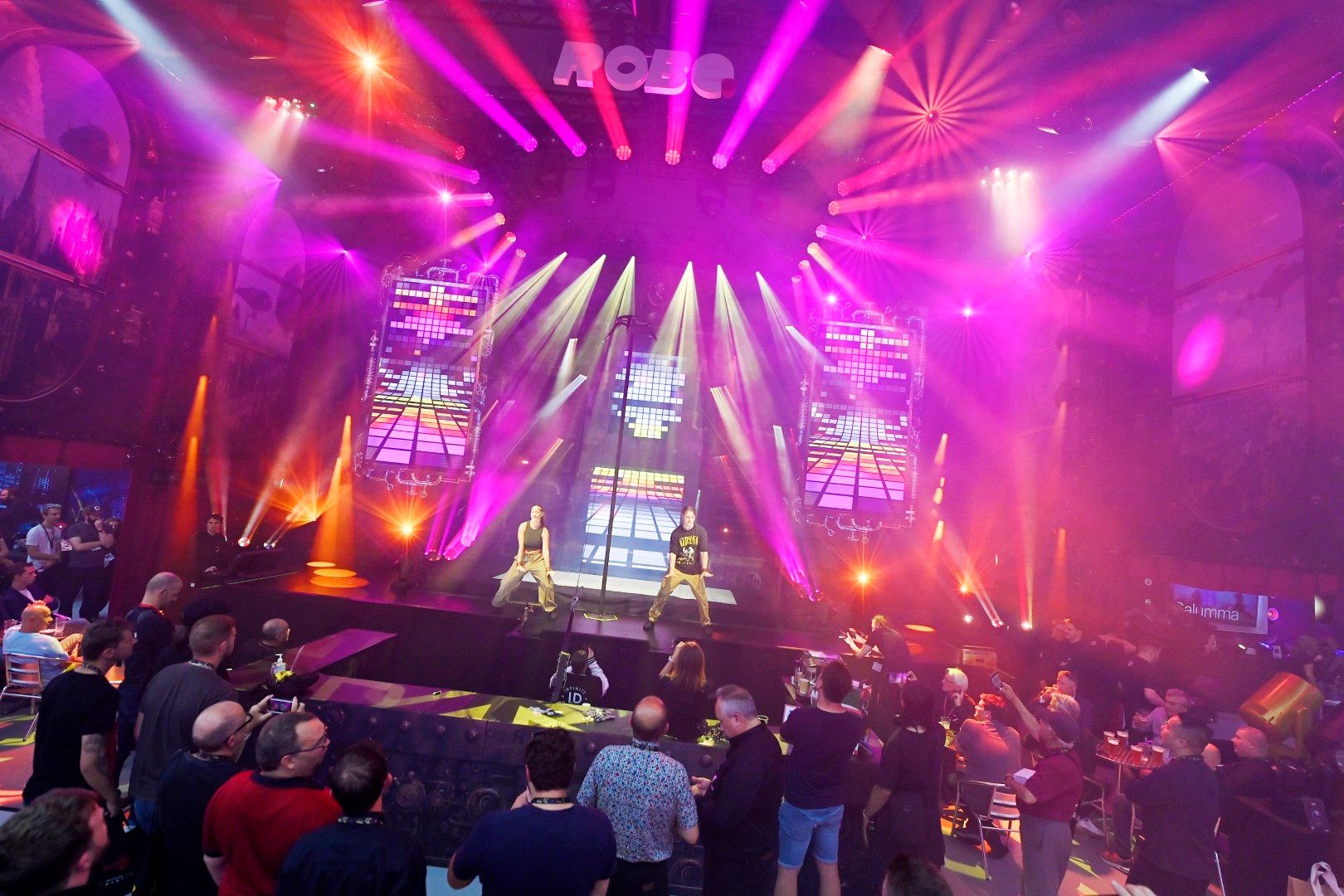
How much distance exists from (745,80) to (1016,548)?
361 inches

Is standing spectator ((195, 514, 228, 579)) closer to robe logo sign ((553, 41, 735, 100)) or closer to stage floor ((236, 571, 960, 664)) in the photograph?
stage floor ((236, 571, 960, 664))

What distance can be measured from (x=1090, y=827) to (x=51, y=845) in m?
7.55

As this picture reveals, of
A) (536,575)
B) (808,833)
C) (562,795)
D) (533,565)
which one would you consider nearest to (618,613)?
(536,575)

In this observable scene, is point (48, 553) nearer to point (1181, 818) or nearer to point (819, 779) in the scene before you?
point (819, 779)

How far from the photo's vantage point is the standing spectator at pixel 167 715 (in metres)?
3.15

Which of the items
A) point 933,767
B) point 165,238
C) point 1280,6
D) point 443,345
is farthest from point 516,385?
point 1280,6

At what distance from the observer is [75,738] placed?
9.83 ft

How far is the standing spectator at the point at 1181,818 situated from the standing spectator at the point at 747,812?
2215mm

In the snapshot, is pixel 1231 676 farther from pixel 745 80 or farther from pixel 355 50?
pixel 355 50

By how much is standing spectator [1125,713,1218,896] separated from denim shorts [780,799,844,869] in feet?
5.62

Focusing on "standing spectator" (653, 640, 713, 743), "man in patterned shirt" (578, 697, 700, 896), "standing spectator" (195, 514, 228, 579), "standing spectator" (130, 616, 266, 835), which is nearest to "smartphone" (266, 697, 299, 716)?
"standing spectator" (130, 616, 266, 835)

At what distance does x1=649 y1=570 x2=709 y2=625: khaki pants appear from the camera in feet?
27.7

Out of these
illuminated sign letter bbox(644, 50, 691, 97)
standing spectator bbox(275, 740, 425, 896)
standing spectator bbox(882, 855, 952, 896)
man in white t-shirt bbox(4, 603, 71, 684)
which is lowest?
man in white t-shirt bbox(4, 603, 71, 684)

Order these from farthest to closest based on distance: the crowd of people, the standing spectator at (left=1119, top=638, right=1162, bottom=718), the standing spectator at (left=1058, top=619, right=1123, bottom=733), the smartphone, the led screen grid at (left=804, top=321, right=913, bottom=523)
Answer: the led screen grid at (left=804, top=321, right=913, bottom=523) < the standing spectator at (left=1058, top=619, right=1123, bottom=733) < the standing spectator at (left=1119, top=638, right=1162, bottom=718) < the smartphone < the crowd of people
